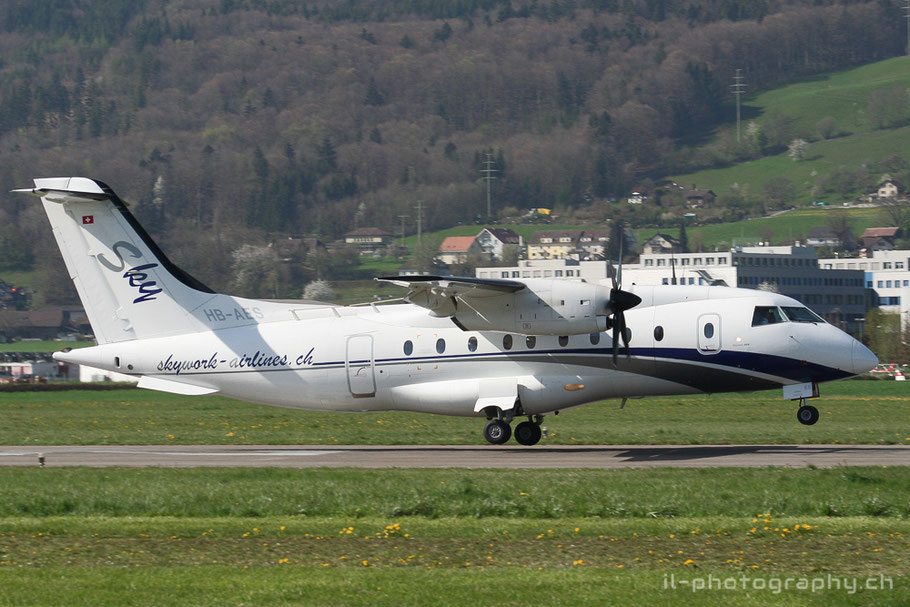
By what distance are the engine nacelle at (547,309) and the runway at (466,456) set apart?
9.97ft

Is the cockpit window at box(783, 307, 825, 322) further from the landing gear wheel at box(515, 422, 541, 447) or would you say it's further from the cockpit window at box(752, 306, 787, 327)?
the landing gear wheel at box(515, 422, 541, 447)

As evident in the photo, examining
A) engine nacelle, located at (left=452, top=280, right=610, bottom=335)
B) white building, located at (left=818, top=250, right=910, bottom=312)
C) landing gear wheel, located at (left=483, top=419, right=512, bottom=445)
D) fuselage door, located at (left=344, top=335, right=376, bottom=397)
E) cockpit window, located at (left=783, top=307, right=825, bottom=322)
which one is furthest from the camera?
white building, located at (left=818, top=250, right=910, bottom=312)

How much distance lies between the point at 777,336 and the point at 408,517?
12.6 meters

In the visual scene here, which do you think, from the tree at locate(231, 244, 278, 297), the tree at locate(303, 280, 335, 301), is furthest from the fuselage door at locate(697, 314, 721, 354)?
the tree at locate(231, 244, 278, 297)

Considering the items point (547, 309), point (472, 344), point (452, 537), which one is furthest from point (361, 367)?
point (452, 537)

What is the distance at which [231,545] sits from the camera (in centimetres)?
1645

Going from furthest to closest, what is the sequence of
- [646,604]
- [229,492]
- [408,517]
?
[229,492] → [408,517] → [646,604]

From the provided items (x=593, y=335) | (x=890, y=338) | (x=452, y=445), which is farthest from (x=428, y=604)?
(x=890, y=338)

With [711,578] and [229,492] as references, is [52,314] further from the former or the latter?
[711,578]

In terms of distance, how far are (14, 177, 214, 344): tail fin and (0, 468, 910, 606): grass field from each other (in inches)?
317

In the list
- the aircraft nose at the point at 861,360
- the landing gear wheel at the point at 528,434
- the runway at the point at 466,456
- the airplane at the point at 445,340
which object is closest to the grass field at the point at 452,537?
the runway at the point at 466,456

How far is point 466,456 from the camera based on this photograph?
92.6 feet

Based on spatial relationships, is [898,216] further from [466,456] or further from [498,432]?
[466,456]

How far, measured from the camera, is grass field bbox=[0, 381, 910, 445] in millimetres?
32906
